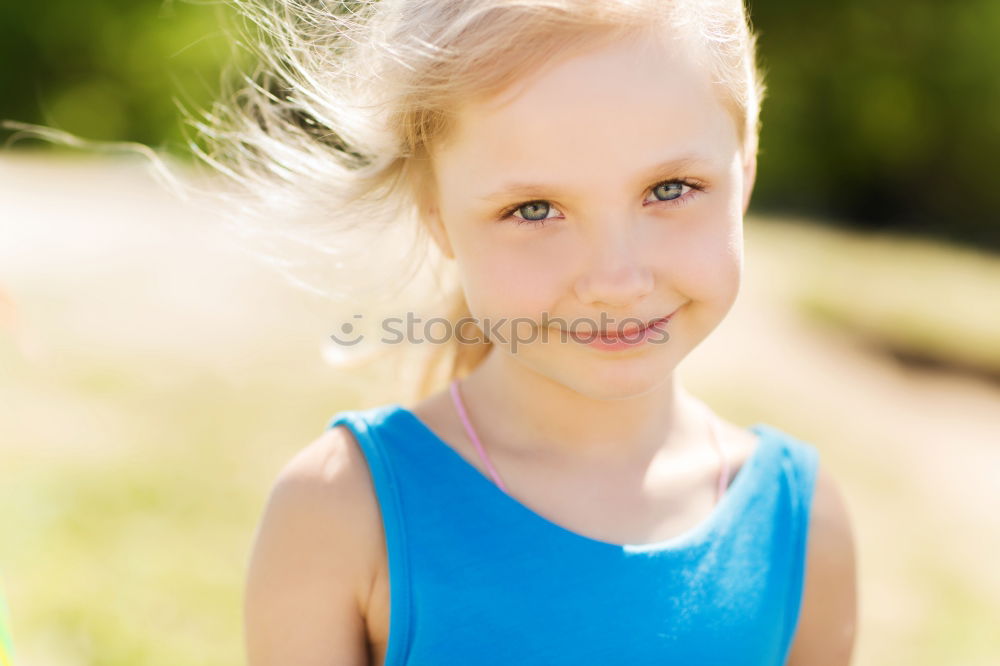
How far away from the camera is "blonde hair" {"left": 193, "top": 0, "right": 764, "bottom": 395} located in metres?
1.52

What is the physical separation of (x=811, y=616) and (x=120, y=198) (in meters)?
5.58

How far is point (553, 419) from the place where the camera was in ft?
5.86

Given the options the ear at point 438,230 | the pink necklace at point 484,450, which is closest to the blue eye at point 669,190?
the ear at point 438,230

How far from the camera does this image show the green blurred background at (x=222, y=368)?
3.00m

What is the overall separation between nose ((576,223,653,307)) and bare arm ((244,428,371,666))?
47 centimetres

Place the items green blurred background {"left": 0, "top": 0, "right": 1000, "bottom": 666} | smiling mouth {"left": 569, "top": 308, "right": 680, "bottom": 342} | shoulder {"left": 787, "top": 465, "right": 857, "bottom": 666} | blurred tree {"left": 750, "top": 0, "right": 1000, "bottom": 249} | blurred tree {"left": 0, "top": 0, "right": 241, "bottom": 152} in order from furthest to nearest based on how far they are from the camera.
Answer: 1. blurred tree {"left": 750, "top": 0, "right": 1000, "bottom": 249}
2. blurred tree {"left": 0, "top": 0, "right": 241, "bottom": 152}
3. green blurred background {"left": 0, "top": 0, "right": 1000, "bottom": 666}
4. shoulder {"left": 787, "top": 465, "right": 857, "bottom": 666}
5. smiling mouth {"left": 569, "top": 308, "right": 680, "bottom": 342}

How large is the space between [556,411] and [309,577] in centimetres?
47

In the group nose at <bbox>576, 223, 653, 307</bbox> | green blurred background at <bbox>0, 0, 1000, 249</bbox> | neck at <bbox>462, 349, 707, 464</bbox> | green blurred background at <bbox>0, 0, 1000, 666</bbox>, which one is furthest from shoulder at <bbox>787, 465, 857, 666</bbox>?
green blurred background at <bbox>0, 0, 1000, 249</bbox>

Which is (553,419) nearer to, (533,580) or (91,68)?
(533,580)

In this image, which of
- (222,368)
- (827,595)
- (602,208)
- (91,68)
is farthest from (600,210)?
(91,68)

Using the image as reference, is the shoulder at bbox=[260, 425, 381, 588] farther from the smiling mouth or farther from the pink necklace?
the smiling mouth

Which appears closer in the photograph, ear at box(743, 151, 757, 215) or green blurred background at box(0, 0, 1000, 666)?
ear at box(743, 151, 757, 215)

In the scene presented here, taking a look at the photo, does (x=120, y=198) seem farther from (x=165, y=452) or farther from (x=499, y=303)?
(x=499, y=303)

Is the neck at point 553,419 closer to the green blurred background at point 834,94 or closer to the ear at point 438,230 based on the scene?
the ear at point 438,230
